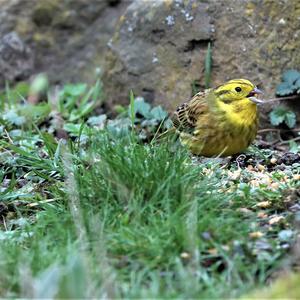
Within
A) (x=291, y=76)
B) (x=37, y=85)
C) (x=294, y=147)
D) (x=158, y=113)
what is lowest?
(x=294, y=147)

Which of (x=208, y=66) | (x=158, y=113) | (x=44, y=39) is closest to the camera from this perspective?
(x=208, y=66)

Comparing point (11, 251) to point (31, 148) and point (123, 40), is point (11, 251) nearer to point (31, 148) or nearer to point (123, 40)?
point (31, 148)

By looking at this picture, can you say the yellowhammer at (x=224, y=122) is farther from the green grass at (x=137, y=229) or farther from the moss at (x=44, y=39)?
the moss at (x=44, y=39)

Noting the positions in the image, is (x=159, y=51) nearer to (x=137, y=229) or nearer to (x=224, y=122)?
(x=224, y=122)

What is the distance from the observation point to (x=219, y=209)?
12.7ft

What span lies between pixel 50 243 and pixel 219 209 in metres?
0.83

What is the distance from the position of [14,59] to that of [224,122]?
11.5ft

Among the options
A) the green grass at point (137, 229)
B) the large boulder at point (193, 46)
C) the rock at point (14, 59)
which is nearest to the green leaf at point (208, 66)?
the large boulder at point (193, 46)

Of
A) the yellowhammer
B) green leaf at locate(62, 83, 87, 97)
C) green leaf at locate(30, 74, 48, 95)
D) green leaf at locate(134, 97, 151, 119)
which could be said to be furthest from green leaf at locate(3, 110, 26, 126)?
the yellowhammer

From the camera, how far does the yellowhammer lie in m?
5.00

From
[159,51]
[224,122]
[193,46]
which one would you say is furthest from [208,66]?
[224,122]

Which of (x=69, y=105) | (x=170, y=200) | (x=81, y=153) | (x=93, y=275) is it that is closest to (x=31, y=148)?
(x=81, y=153)

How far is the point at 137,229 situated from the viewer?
144 inches

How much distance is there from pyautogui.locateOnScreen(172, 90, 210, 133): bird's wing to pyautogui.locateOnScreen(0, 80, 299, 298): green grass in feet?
1.74
